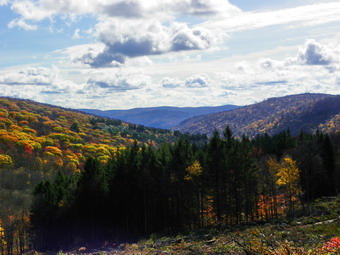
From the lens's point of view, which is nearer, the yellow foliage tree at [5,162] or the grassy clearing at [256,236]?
the grassy clearing at [256,236]

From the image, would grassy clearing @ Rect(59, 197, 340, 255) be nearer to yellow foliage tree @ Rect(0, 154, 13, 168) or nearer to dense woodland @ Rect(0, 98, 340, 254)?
dense woodland @ Rect(0, 98, 340, 254)

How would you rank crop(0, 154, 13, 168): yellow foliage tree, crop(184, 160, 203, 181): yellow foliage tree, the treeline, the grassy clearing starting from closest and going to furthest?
the grassy clearing < crop(184, 160, 203, 181): yellow foliage tree < the treeline < crop(0, 154, 13, 168): yellow foliage tree

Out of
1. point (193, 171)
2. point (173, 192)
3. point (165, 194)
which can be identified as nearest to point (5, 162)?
point (165, 194)

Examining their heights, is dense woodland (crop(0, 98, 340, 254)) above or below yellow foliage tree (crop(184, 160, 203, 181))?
below

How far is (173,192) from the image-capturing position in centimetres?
5672

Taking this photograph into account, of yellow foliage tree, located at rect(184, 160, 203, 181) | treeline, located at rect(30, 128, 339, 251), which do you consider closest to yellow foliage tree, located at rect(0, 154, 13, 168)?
treeline, located at rect(30, 128, 339, 251)

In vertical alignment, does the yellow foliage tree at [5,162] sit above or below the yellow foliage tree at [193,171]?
below

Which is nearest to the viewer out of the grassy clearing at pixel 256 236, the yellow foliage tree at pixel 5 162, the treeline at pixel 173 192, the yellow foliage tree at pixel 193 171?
the grassy clearing at pixel 256 236

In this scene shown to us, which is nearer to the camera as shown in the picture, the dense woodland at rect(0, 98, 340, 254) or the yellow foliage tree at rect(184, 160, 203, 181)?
the yellow foliage tree at rect(184, 160, 203, 181)

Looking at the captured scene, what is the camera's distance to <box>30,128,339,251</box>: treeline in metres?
Result: 52.3

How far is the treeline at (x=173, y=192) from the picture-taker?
52.3 metres

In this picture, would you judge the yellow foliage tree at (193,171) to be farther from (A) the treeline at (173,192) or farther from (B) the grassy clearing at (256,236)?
(B) the grassy clearing at (256,236)

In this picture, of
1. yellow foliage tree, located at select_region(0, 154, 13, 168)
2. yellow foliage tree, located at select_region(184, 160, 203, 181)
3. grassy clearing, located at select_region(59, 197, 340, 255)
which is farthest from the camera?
yellow foliage tree, located at select_region(0, 154, 13, 168)

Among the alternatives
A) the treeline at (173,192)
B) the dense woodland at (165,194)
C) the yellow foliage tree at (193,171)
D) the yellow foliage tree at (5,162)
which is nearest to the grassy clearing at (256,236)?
the dense woodland at (165,194)
